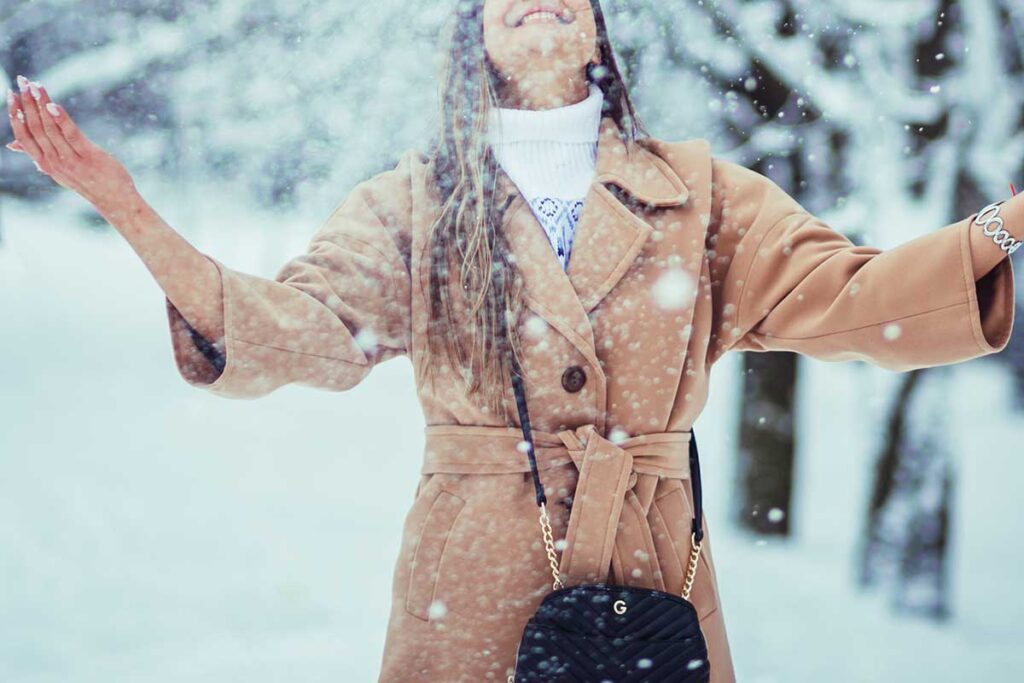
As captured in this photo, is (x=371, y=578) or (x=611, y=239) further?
(x=371, y=578)

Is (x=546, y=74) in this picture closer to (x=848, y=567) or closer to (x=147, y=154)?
(x=147, y=154)

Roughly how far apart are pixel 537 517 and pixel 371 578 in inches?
60.8

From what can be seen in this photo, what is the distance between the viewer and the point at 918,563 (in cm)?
313

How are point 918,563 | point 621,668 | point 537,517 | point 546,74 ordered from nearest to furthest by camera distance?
point 621,668
point 537,517
point 546,74
point 918,563

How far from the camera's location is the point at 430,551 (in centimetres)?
166

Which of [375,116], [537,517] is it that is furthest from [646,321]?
[375,116]

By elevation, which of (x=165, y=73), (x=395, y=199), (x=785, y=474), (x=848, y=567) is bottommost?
(x=848, y=567)

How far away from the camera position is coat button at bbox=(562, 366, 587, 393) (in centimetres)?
162

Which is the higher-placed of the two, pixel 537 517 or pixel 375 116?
pixel 375 116

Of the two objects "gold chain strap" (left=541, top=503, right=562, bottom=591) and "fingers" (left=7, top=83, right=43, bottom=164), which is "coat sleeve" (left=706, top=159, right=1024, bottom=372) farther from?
"fingers" (left=7, top=83, right=43, bottom=164)

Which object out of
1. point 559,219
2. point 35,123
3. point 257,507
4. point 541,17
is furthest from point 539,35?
point 257,507

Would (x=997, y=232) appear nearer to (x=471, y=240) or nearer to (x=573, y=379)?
(x=573, y=379)

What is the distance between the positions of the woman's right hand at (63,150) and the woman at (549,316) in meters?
0.24

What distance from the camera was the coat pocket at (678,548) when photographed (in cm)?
165
